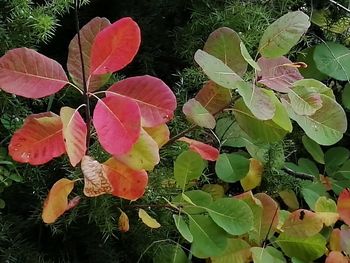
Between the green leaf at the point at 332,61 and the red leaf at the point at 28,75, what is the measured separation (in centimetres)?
48

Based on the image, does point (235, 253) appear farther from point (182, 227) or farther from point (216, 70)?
point (216, 70)

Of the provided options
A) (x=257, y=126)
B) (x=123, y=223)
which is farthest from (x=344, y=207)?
(x=123, y=223)

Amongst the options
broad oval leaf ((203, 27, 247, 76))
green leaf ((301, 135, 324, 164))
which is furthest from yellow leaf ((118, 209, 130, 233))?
green leaf ((301, 135, 324, 164))

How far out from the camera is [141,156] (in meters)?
0.64

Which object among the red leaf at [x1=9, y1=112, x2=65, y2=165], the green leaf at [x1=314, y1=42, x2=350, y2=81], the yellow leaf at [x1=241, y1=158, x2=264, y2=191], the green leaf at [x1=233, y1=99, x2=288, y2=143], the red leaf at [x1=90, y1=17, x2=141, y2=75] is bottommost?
the yellow leaf at [x1=241, y1=158, x2=264, y2=191]

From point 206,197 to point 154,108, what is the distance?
15cm

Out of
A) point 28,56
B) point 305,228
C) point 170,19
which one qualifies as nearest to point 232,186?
point 305,228

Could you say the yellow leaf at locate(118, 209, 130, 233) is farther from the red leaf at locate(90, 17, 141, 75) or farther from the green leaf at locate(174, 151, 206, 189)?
the red leaf at locate(90, 17, 141, 75)

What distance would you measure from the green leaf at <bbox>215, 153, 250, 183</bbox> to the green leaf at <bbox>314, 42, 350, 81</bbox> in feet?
0.79

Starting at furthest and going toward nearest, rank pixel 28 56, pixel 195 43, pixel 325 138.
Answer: pixel 195 43 → pixel 325 138 → pixel 28 56

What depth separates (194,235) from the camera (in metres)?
0.72

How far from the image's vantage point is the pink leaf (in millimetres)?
603

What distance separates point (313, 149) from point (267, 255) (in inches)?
10.1

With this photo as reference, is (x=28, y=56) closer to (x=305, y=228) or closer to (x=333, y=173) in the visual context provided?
(x=305, y=228)
